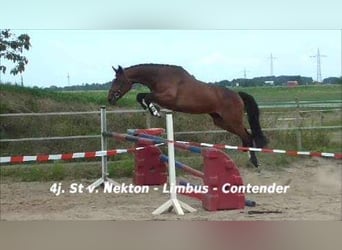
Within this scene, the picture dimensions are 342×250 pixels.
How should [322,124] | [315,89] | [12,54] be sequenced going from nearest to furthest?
[12,54] → [315,89] → [322,124]

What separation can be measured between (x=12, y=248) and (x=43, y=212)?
4.82 feet

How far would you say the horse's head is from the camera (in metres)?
5.00

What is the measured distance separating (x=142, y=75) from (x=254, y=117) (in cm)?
118

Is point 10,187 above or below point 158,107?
below

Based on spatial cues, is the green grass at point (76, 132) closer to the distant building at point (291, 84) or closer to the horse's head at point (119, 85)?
the distant building at point (291, 84)

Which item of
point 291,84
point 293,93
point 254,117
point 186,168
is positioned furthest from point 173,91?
point 293,93

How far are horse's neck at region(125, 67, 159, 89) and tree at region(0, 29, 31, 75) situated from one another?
94 cm

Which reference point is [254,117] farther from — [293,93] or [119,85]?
[119,85]

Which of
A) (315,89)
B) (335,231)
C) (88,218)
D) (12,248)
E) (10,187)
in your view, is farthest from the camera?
(10,187)

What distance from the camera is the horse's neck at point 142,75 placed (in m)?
5.00

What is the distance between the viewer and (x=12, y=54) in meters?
5.34

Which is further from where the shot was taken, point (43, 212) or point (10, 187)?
point (10, 187)

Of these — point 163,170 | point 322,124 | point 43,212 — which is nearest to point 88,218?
point 43,212

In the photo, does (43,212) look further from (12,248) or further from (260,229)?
(260,229)
